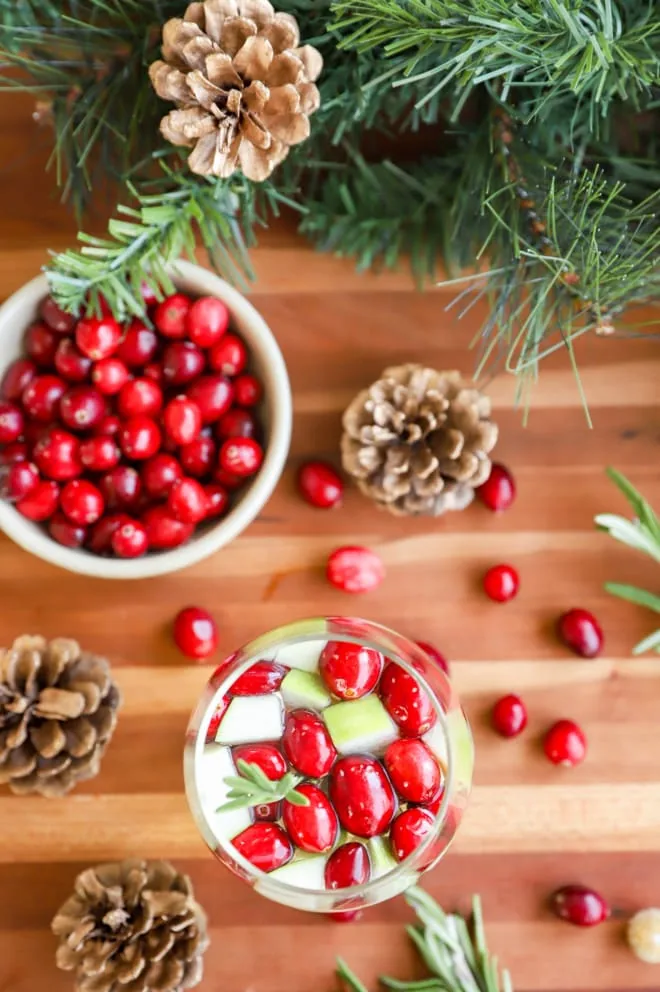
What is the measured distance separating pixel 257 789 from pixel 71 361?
1.29 feet

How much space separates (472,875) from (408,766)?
26 centimetres

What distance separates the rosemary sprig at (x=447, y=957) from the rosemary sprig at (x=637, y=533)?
283 millimetres

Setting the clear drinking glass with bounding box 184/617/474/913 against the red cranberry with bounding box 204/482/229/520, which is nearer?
the clear drinking glass with bounding box 184/617/474/913

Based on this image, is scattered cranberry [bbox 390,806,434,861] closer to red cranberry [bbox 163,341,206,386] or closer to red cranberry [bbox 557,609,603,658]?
red cranberry [bbox 557,609,603,658]

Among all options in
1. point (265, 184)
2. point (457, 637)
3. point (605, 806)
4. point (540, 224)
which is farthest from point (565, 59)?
point (605, 806)

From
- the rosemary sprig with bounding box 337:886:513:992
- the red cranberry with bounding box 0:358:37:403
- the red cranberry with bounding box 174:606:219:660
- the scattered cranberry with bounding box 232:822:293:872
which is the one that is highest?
the red cranberry with bounding box 0:358:37:403

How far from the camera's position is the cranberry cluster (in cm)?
79

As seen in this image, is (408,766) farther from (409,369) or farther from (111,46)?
(111,46)

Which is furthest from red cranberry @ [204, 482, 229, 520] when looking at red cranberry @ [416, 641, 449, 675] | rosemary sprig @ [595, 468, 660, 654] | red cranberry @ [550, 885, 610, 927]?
red cranberry @ [550, 885, 610, 927]

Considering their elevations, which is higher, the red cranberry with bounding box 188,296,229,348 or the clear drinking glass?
the red cranberry with bounding box 188,296,229,348

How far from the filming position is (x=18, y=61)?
688 mm

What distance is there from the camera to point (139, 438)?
80cm

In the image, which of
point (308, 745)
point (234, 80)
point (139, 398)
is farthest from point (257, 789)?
point (234, 80)

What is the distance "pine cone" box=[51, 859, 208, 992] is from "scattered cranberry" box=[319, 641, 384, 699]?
0.27m
